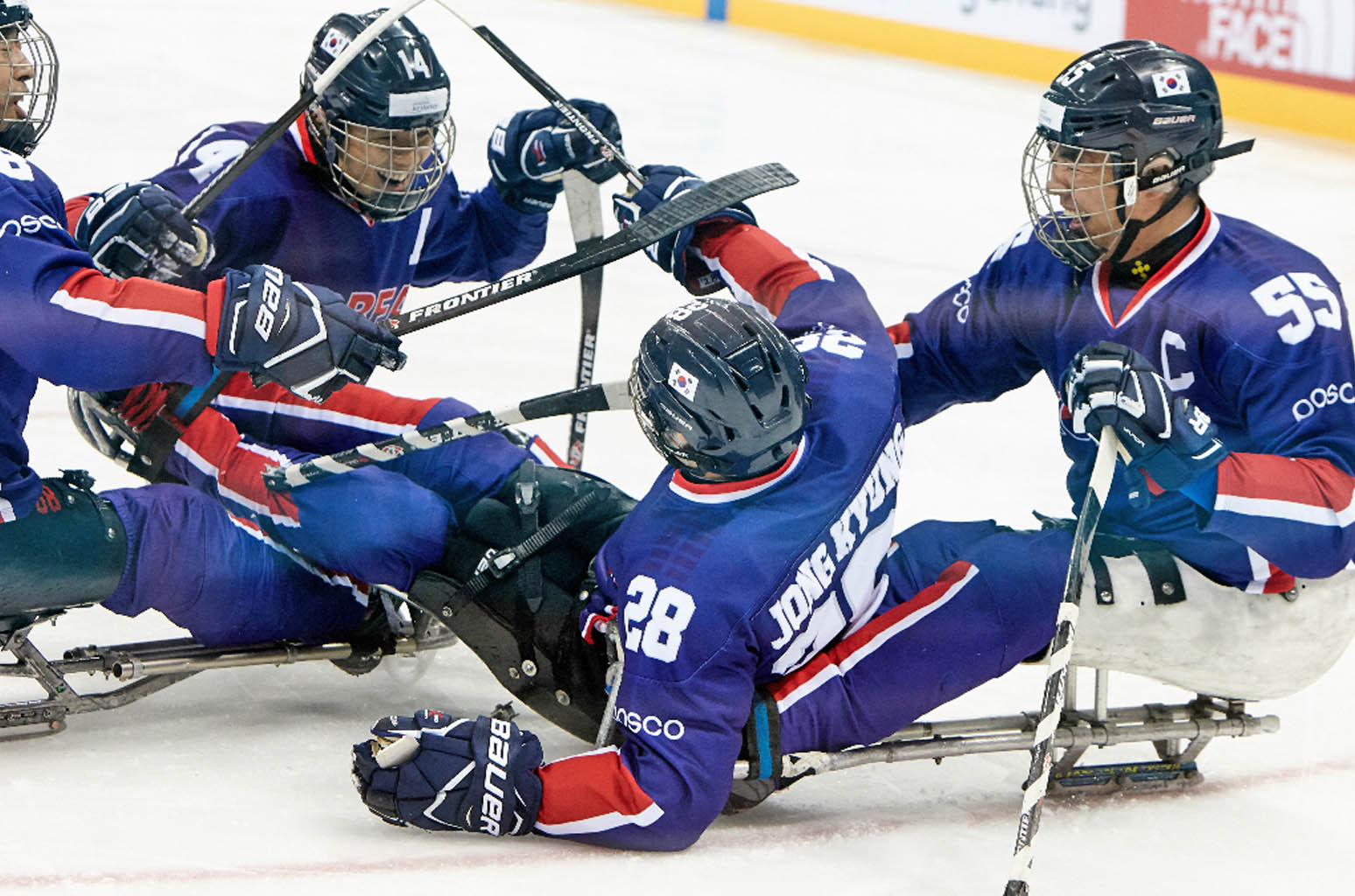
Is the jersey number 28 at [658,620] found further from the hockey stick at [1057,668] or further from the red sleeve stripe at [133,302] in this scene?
the red sleeve stripe at [133,302]

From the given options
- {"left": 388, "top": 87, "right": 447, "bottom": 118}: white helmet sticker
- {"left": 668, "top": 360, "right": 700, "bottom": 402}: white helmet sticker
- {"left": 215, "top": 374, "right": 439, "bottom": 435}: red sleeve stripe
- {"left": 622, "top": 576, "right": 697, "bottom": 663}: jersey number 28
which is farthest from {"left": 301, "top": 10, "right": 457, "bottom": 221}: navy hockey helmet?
{"left": 622, "top": 576, "right": 697, "bottom": 663}: jersey number 28

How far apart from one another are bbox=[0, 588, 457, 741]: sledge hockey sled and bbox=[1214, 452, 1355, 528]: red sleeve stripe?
4.80 feet

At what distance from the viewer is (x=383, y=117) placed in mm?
3744

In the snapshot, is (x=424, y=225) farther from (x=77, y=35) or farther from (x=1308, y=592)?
(x=77, y=35)

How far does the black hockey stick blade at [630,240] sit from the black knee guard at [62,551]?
0.63 m

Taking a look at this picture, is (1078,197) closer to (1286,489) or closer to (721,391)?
(1286,489)

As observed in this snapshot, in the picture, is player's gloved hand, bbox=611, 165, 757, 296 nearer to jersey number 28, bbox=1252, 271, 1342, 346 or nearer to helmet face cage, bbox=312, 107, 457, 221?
helmet face cage, bbox=312, 107, 457, 221

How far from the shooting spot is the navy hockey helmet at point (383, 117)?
3.72 m

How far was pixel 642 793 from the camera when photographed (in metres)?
2.84

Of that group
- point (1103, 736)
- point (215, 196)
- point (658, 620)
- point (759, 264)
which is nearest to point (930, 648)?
point (1103, 736)

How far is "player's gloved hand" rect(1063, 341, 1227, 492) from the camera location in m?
2.84

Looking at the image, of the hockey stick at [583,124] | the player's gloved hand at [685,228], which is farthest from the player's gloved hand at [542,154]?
the player's gloved hand at [685,228]

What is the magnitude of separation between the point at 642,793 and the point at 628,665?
0.61 feet

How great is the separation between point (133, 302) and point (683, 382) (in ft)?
2.82
